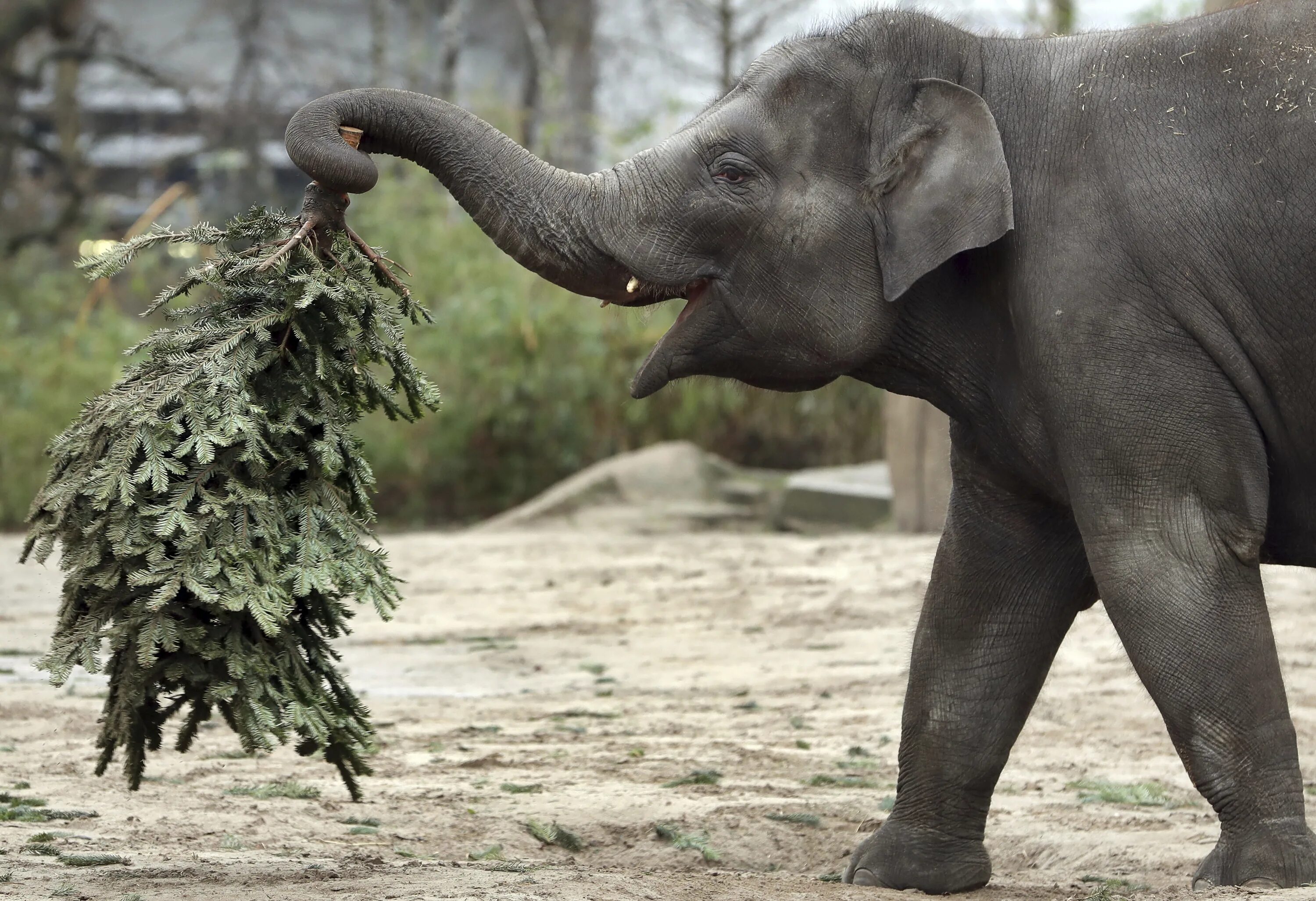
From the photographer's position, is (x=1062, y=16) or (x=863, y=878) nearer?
(x=863, y=878)

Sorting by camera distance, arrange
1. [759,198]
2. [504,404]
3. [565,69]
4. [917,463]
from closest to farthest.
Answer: [759,198], [917,463], [504,404], [565,69]

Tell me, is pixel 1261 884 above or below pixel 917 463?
below

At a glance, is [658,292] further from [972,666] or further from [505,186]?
[972,666]

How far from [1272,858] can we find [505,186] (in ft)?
7.20

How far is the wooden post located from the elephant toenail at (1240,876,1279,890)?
7299mm

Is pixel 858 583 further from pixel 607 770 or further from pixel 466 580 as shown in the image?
pixel 607 770

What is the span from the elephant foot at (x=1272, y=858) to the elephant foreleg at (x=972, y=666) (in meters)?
0.73

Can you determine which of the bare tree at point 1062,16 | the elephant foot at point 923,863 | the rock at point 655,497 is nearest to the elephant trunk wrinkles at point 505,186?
the elephant foot at point 923,863

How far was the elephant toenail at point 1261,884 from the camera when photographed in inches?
143

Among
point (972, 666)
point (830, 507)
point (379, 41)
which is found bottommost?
point (972, 666)

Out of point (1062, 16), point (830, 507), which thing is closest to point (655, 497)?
point (830, 507)

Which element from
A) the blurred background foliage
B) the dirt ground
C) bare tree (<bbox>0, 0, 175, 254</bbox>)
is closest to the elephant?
the dirt ground

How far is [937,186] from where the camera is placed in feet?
12.7

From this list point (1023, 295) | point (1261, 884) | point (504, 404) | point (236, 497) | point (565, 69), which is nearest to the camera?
point (236, 497)
